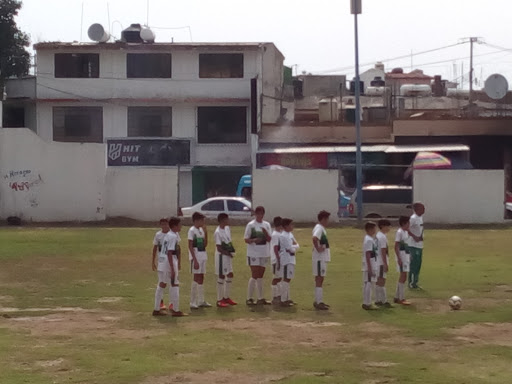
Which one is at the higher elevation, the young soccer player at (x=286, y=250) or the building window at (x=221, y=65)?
the building window at (x=221, y=65)

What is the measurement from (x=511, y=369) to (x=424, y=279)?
10.0 metres

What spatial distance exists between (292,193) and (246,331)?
24.8 m

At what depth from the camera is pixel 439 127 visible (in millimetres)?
52125

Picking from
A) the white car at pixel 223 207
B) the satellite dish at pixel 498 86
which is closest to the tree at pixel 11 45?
the white car at pixel 223 207

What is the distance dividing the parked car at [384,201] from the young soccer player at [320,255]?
2166cm

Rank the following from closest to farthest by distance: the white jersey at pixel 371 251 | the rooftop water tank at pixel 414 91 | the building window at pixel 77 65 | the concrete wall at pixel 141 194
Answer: the white jersey at pixel 371 251 → the concrete wall at pixel 141 194 → the building window at pixel 77 65 → the rooftop water tank at pixel 414 91

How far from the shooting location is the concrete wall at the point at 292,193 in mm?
39688

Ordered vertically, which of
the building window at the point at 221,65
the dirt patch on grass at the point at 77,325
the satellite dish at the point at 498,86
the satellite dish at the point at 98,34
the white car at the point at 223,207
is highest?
the satellite dish at the point at 98,34

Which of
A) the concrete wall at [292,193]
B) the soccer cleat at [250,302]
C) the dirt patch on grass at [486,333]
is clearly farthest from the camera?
the concrete wall at [292,193]

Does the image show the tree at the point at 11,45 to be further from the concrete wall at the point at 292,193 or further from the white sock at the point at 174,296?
the white sock at the point at 174,296

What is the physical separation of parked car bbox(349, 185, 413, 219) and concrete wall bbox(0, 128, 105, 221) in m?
10.1

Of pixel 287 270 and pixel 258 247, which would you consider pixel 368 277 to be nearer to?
pixel 287 270

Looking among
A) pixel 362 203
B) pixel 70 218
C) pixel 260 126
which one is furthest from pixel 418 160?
pixel 70 218

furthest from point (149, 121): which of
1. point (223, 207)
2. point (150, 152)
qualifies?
point (223, 207)
